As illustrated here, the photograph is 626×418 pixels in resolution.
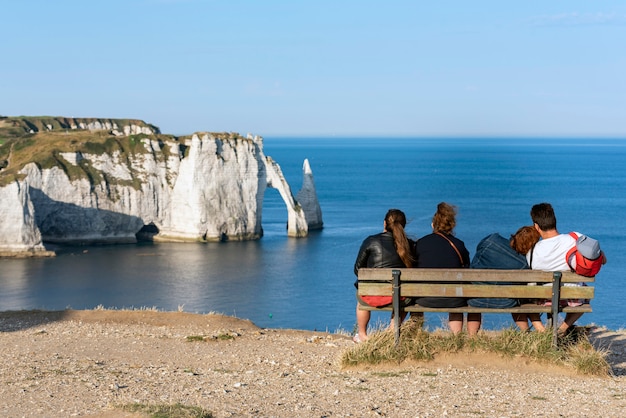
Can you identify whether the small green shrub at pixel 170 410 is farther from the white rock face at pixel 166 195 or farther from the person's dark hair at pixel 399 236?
the white rock face at pixel 166 195

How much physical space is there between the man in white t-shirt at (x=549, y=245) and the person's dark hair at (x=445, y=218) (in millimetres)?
972

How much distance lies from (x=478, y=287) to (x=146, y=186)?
74225 mm

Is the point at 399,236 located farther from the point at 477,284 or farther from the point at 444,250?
the point at 477,284

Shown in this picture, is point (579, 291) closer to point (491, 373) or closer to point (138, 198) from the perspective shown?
point (491, 373)

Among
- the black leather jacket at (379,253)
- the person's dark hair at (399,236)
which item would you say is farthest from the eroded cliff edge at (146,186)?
the person's dark hair at (399,236)

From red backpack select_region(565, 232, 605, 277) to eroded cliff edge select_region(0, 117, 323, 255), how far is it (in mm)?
71458

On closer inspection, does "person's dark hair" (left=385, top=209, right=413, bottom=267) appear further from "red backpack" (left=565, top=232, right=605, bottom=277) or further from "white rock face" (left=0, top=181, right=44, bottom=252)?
"white rock face" (left=0, top=181, right=44, bottom=252)

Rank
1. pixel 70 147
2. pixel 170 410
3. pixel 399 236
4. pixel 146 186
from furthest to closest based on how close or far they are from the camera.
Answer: pixel 146 186
pixel 70 147
pixel 399 236
pixel 170 410

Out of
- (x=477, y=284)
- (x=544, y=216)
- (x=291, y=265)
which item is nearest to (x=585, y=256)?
(x=544, y=216)

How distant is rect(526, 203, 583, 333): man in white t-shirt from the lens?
10109 millimetres

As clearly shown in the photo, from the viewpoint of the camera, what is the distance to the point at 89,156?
80.9m

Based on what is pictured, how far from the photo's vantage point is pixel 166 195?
82.1m

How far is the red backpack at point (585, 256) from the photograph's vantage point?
974 centimetres

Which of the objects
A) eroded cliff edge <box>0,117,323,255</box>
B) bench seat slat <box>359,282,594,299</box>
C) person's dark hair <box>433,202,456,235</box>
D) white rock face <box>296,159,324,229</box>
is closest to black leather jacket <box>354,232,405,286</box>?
bench seat slat <box>359,282,594,299</box>
